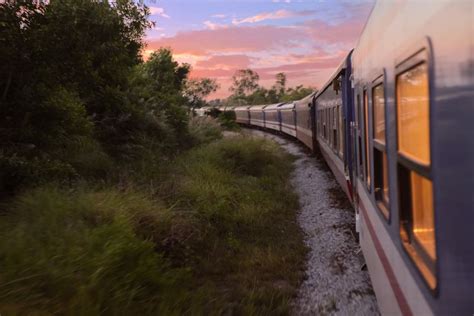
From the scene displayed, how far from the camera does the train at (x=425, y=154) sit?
1824 mm

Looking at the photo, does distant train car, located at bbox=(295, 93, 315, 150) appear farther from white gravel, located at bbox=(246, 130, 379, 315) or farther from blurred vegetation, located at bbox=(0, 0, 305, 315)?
white gravel, located at bbox=(246, 130, 379, 315)

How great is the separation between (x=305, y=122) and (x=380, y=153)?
1810 centimetres

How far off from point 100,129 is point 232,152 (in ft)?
16.7

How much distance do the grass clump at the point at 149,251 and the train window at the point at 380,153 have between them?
2081 mm

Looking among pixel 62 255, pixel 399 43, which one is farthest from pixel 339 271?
pixel 399 43

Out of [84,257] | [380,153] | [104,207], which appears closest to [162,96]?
[104,207]

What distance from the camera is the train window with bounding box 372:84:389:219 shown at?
3495 mm

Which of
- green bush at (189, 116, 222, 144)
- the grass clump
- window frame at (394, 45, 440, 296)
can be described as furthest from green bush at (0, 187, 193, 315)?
green bush at (189, 116, 222, 144)

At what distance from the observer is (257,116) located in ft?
145

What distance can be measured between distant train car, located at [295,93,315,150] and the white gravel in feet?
25.0

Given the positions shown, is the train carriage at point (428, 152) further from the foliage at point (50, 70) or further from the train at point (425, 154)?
the foliage at point (50, 70)

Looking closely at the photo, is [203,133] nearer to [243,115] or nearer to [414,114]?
[414,114]

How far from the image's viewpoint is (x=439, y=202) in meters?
1.94

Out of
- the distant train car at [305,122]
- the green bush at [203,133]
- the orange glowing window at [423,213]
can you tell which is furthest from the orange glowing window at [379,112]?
the green bush at [203,133]
